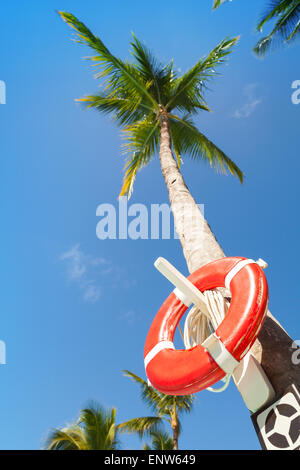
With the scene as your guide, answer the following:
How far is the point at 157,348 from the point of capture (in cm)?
225

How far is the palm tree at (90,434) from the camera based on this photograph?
10.6 meters

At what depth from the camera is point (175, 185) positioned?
4.49 metres

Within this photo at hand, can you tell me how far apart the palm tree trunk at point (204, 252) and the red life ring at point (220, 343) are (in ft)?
0.73

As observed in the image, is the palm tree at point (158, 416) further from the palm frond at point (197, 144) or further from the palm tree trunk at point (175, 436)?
the palm frond at point (197, 144)

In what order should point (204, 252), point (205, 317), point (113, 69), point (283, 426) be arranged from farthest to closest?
point (113, 69) < point (204, 252) < point (205, 317) < point (283, 426)

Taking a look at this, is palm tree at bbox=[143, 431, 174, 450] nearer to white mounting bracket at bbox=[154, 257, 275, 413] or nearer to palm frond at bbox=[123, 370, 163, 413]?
palm frond at bbox=[123, 370, 163, 413]

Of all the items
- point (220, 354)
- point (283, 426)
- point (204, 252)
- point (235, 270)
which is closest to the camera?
point (283, 426)

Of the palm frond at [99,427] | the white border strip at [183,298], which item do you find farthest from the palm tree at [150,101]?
the palm frond at [99,427]

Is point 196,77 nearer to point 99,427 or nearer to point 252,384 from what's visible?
point 252,384

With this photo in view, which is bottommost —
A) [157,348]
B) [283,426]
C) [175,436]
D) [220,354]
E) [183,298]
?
[283,426]

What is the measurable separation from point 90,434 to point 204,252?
1060 centimetres

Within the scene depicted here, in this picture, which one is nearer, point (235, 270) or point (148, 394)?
point (235, 270)

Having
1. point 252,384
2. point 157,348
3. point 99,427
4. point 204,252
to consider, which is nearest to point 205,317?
point 157,348
